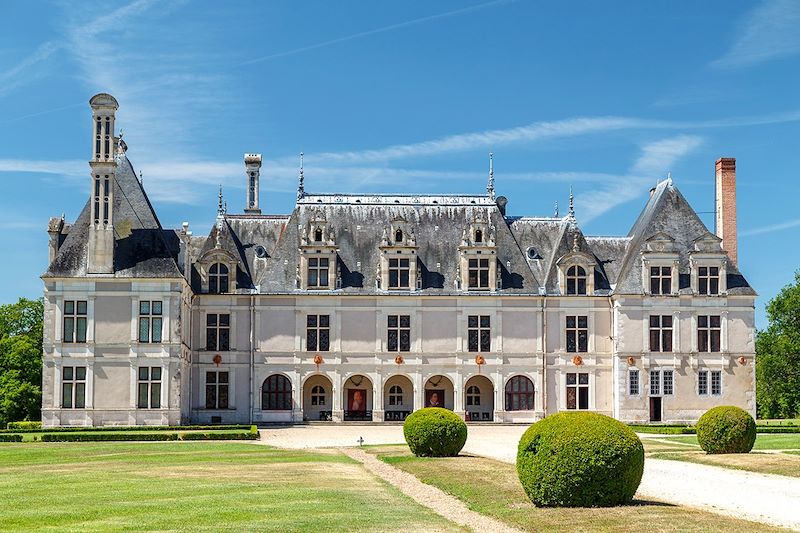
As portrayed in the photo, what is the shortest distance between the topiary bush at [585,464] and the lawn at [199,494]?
7.12 feet

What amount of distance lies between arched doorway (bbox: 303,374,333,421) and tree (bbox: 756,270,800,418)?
32.1 meters

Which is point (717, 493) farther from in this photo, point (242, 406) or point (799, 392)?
point (799, 392)

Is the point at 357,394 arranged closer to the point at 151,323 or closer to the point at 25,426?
the point at 151,323

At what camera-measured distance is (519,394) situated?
59.1m

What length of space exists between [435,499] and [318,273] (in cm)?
3624

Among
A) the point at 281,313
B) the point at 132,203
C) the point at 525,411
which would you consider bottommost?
the point at 525,411

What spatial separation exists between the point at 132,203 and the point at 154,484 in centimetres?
3357

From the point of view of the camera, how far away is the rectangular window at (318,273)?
58.9 metres

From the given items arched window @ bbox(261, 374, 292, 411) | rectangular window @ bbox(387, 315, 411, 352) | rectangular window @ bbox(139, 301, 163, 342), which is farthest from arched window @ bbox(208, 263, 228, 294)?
rectangular window @ bbox(387, 315, 411, 352)

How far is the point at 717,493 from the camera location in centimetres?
2347

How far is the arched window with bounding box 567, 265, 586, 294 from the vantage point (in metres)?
59.3

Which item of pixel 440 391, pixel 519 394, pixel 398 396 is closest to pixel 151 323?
pixel 398 396

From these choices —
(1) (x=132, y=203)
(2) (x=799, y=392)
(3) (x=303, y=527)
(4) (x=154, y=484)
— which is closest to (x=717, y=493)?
(3) (x=303, y=527)

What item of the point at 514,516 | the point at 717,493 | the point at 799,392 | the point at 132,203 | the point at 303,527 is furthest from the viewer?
the point at 799,392
